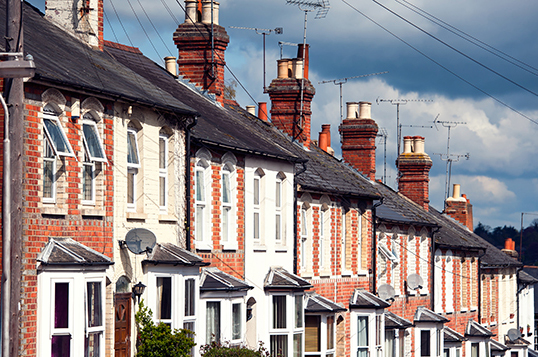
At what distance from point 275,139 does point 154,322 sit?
13.0 m

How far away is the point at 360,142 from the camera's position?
4038cm

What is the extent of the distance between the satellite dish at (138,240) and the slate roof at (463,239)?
25.0m

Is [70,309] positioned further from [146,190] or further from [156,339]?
[146,190]

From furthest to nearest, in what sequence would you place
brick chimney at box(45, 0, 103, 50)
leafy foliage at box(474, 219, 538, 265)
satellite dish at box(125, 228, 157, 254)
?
leafy foliage at box(474, 219, 538, 265), brick chimney at box(45, 0, 103, 50), satellite dish at box(125, 228, 157, 254)

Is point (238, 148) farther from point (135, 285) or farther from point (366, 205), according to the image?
point (366, 205)

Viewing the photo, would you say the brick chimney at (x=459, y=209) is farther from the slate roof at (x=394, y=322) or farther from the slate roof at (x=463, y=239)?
the slate roof at (x=394, y=322)

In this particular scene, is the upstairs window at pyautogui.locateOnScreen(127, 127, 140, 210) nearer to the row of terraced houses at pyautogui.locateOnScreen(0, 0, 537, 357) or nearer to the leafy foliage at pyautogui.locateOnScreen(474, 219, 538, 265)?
the row of terraced houses at pyautogui.locateOnScreen(0, 0, 537, 357)

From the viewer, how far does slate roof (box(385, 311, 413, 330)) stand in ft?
112

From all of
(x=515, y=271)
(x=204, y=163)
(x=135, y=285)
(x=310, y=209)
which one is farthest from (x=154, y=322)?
(x=515, y=271)

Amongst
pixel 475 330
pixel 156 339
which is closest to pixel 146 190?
pixel 156 339

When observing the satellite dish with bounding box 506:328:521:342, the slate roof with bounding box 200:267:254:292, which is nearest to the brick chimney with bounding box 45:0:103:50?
the slate roof with bounding box 200:267:254:292

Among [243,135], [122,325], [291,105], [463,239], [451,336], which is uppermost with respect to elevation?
[291,105]

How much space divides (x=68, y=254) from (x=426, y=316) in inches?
983

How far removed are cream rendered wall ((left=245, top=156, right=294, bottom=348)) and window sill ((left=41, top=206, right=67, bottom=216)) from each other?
8.52 m
